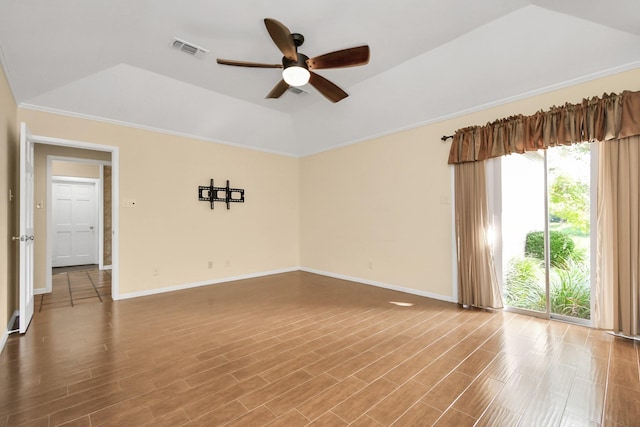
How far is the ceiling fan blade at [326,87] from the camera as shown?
119 inches

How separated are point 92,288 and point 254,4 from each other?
17.4 feet

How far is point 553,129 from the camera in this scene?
312 cm

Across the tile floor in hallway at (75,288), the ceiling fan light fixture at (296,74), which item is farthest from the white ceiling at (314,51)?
the tile floor in hallway at (75,288)

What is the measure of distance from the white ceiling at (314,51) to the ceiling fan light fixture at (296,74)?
0.56 metres

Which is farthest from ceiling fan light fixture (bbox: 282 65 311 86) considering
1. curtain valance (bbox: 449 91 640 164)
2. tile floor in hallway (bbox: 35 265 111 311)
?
tile floor in hallway (bbox: 35 265 111 311)

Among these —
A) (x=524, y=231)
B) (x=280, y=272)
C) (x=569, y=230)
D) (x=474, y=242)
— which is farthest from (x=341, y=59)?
(x=280, y=272)

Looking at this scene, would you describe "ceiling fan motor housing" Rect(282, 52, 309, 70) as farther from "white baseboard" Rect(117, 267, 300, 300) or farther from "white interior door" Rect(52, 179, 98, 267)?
"white interior door" Rect(52, 179, 98, 267)

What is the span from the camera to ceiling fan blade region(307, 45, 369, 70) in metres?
2.49

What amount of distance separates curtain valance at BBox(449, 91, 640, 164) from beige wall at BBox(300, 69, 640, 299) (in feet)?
0.62

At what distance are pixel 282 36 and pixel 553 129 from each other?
3.01 m

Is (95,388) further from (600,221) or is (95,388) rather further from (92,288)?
(600,221)

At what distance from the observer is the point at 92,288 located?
504cm

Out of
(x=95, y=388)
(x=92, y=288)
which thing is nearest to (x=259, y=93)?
(x=95, y=388)

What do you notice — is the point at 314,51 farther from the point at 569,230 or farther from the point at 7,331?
the point at 7,331
